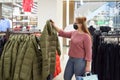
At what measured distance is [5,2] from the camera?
13.7 meters

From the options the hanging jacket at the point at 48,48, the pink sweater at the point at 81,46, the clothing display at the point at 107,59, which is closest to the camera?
the hanging jacket at the point at 48,48

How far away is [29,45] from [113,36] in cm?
207

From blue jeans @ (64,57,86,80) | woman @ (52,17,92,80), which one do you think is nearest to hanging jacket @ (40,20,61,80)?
woman @ (52,17,92,80)

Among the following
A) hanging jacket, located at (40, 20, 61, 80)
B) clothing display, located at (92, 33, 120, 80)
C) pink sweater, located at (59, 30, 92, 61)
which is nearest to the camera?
hanging jacket, located at (40, 20, 61, 80)

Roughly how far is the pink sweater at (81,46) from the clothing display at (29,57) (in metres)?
0.57

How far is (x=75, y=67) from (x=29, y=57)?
0.96 meters

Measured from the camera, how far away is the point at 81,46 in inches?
159

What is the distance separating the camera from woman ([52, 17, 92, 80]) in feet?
13.1

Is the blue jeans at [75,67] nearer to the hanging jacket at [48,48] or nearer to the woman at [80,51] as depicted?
the woman at [80,51]

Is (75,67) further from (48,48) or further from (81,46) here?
(48,48)

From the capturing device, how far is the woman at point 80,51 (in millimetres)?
3994

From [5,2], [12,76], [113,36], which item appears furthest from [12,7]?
[12,76]

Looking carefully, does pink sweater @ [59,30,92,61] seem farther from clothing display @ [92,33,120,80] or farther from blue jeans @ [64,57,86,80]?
clothing display @ [92,33,120,80]

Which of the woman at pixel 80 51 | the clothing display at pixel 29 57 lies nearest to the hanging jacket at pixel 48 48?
the clothing display at pixel 29 57
